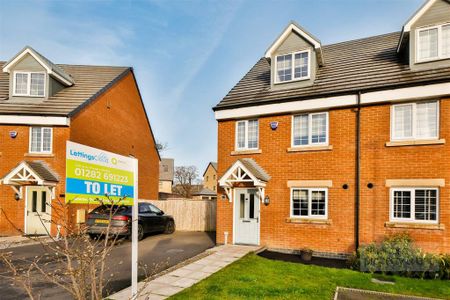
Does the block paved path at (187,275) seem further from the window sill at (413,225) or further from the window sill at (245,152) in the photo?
the window sill at (413,225)

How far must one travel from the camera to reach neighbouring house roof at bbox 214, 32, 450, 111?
1119 cm

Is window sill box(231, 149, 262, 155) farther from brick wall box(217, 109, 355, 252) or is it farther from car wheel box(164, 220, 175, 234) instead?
car wheel box(164, 220, 175, 234)

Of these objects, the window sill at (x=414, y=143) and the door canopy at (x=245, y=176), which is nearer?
the window sill at (x=414, y=143)

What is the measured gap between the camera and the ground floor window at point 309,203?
11.9 m

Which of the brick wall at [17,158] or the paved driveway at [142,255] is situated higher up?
the brick wall at [17,158]

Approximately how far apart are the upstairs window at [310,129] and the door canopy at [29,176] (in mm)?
11545

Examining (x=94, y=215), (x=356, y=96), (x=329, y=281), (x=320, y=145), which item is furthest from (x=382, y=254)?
(x=94, y=215)

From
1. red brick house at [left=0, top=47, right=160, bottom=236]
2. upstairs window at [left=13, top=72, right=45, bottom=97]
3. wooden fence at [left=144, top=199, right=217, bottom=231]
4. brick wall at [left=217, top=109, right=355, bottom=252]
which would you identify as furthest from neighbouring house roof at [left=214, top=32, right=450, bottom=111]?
upstairs window at [left=13, top=72, right=45, bottom=97]

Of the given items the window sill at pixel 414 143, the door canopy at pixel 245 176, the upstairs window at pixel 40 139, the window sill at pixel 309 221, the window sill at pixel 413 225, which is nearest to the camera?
the window sill at pixel 413 225

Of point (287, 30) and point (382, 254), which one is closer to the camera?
point (382, 254)

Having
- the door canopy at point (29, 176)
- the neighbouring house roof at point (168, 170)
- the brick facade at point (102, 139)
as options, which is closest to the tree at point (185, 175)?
the neighbouring house roof at point (168, 170)

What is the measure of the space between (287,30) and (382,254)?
368 inches

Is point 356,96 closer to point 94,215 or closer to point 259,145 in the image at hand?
point 259,145

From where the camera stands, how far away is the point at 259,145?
13.4 meters
